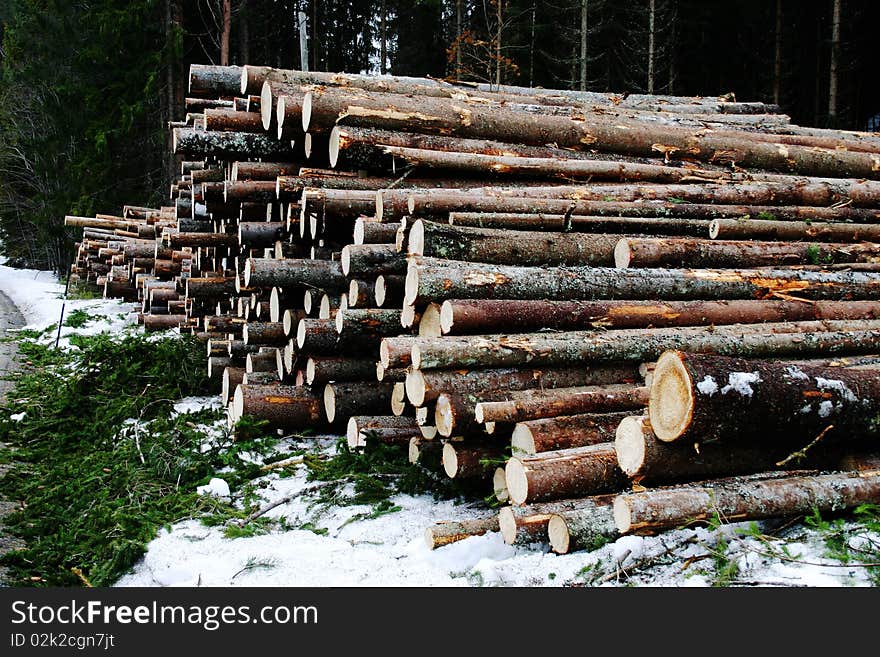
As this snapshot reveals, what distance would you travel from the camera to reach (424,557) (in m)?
4.36

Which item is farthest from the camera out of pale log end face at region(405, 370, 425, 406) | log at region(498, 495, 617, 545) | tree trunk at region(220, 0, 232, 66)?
tree trunk at region(220, 0, 232, 66)

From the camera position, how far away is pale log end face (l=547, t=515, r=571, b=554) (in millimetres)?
3748

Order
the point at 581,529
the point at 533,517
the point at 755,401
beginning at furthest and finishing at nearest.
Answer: the point at 533,517 < the point at 581,529 < the point at 755,401

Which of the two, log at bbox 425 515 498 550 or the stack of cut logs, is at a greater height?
the stack of cut logs

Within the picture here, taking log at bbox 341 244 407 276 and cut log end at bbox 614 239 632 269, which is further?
log at bbox 341 244 407 276

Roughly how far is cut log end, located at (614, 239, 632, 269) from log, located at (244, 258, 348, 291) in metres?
2.75

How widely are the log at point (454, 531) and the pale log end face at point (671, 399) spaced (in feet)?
4.75

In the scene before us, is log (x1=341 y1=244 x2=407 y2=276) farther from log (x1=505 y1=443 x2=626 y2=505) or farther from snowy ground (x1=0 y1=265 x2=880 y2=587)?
log (x1=505 y1=443 x2=626 y2=505)

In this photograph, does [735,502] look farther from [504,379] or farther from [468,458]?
[468,458]

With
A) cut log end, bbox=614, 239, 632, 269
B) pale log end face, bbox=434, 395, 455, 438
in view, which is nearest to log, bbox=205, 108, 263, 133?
cut log end, bbox=614, 239, 632, 269

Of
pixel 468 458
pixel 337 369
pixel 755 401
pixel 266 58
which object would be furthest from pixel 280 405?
pixel 266 58

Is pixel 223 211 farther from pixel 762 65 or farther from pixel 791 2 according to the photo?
pixel 791 2

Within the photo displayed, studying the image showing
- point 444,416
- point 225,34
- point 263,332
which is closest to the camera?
point 444,416

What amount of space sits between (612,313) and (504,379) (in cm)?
94
